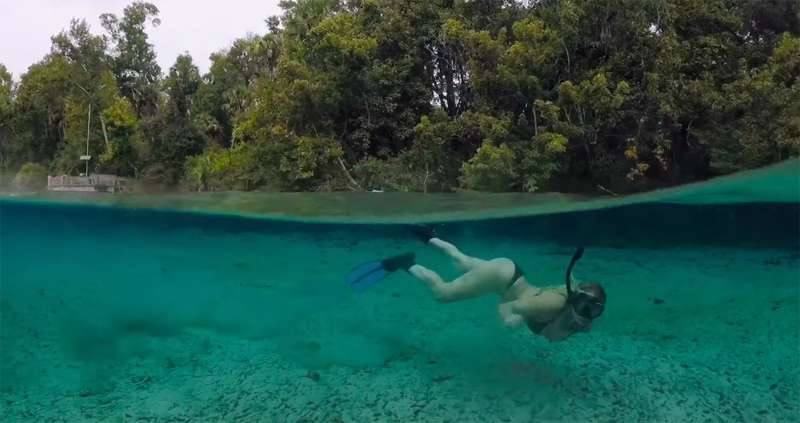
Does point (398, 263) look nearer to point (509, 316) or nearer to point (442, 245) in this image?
point (442, 245)

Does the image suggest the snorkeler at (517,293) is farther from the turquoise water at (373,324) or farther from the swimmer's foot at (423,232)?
the swimmer's foot at (423,232)

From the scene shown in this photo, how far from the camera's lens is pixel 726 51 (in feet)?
→ 30.6

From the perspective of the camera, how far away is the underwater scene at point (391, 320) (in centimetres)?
711

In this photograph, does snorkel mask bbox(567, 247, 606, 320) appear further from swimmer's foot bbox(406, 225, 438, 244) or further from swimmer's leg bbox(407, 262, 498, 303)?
swimmer's foot bbox(406, 225, 438, 244)

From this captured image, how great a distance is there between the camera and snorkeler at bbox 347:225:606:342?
6117 millimetres

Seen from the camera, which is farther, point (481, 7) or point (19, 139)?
point (481, 7)

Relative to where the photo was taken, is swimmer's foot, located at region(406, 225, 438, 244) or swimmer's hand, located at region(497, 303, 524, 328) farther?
swimmer's foot, located at region(406, 225, 438, 244)

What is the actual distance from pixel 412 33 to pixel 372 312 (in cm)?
468

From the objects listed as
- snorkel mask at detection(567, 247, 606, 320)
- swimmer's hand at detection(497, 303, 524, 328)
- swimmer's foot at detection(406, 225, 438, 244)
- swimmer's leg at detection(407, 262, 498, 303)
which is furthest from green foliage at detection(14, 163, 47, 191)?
snorkel mask at detection(567, 247, 606, 320)

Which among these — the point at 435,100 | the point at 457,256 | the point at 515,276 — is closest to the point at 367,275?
the point at 457,256

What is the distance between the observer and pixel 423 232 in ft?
27.1

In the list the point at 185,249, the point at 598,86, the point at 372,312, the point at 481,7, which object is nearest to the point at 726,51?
the point at 598,86

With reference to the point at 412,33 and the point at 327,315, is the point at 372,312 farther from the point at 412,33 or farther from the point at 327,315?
the point at 412,33

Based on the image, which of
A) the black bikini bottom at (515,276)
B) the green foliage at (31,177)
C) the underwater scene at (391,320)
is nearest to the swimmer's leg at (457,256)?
the underwater scene at (391,320)
